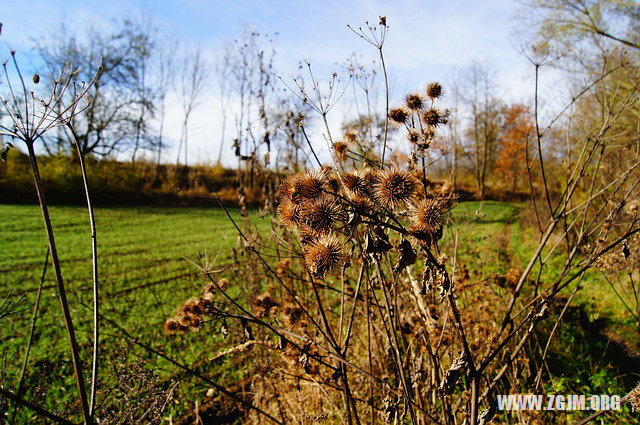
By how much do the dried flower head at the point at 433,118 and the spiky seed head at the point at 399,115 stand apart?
108 mm

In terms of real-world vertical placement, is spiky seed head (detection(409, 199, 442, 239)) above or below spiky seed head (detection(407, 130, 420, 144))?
below

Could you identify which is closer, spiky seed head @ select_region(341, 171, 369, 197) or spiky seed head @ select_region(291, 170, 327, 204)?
spiky seed head @ select_region(291, 170, 327, 204)

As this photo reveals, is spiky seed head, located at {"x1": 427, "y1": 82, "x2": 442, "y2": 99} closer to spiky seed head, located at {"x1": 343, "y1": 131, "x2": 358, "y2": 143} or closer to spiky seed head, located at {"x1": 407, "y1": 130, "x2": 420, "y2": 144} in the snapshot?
spiky seed head, located at {"x1": 407, "y1": 130, "x2": 420, "y2": 144}

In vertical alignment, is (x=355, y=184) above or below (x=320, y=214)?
above

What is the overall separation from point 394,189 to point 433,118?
2.58 feet

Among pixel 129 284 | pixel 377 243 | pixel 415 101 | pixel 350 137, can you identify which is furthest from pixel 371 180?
pixel 129 284

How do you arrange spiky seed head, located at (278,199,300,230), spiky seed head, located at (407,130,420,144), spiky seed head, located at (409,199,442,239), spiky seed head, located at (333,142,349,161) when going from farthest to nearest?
spiky seed head, located at (333,142,349,161), spiky seed head, located at (407,130,420,144), spiky seed head, located at (278,199,300,230), spiky seed head, located at (409,199,442,239)

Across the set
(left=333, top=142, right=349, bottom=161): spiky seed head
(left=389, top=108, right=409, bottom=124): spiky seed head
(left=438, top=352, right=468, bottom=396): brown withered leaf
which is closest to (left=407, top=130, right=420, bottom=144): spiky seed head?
(left=389, top=108, right=409, bottom=124): spiky seed head

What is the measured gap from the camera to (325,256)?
1405 mm

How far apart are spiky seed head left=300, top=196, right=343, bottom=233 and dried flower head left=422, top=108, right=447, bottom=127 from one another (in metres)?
0.99

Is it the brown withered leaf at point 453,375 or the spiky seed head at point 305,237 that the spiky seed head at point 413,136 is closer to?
the spiky seed head at point 305,237

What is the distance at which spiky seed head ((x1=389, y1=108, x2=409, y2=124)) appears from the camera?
2.06 meters

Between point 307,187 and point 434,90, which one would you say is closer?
point 307,187

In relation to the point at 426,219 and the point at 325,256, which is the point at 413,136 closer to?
the point at 426,219
